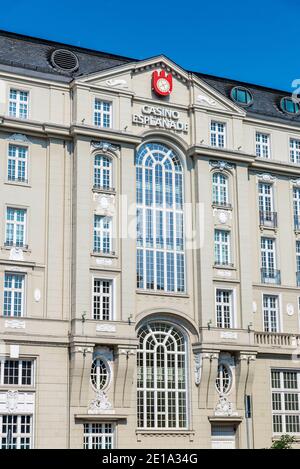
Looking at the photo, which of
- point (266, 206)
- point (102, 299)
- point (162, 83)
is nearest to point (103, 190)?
point (102, 299)

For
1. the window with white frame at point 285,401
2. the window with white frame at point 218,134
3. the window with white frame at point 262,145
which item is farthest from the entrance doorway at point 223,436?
the window with white frame at point 262,145

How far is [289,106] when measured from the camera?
184 feet

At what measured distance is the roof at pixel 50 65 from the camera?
46.9m

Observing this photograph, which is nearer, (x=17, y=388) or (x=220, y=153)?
(x=17, y=388)

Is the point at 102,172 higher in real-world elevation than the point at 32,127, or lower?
lower

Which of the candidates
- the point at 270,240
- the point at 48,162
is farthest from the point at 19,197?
the point at 270,240

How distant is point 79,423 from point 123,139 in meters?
15.9

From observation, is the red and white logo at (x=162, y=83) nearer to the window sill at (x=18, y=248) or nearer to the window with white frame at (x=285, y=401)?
the window sill at (x=18, y=248)

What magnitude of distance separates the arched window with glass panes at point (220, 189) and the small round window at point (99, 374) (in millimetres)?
12121

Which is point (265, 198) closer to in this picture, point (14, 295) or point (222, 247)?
point (222, 247)

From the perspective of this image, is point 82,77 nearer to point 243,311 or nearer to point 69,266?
point 69,266

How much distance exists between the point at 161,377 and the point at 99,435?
475 centimetres

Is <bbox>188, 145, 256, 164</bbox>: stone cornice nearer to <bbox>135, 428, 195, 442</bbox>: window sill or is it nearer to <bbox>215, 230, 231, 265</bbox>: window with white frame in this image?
<bbox>215, 230, 231, 265</bbox>: window with white frame

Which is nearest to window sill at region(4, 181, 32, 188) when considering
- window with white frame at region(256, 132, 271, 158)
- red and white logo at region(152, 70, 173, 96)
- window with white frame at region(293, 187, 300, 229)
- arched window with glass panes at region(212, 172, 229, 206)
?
red and white logo at region(152, 70, 173, 96)
